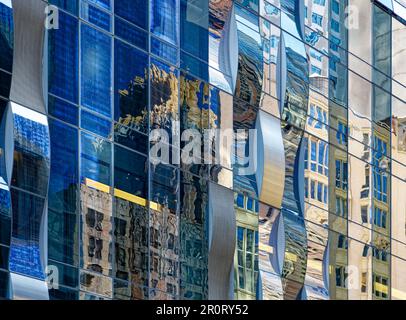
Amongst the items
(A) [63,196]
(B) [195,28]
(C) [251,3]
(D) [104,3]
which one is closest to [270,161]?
(C) [251,3]

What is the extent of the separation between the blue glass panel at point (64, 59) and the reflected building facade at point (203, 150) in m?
0.04

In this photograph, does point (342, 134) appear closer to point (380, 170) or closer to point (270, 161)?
point (380, 170)

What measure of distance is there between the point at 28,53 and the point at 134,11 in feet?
16.4

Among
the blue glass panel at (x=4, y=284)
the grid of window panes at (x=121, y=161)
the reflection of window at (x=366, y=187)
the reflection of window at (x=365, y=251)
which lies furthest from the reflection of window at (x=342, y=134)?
the blue glass panel at (x=4, y=284)

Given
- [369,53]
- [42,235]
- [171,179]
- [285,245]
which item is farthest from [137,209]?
[369,53]

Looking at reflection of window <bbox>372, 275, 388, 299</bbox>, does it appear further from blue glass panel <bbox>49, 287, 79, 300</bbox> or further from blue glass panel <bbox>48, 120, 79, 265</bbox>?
blue glass panel <bbox>48, 120, 79, 265</bbox>

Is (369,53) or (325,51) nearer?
(325,51)

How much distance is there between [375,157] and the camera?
152 ft

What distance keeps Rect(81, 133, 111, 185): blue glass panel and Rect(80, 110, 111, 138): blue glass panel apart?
6.2 inches

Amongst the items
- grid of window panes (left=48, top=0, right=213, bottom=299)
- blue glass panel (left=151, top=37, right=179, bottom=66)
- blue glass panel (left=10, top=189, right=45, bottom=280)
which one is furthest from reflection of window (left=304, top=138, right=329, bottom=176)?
blue glass panel (left=10, top=189, right=45, bottom=280)

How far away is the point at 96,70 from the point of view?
32250 mm

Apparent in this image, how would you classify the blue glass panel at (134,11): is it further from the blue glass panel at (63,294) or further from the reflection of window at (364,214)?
the reflection of window at (364,214)
